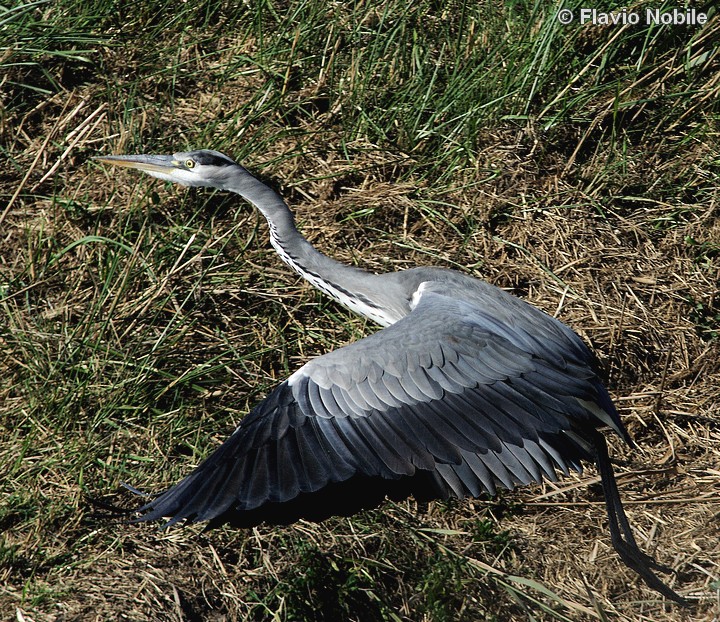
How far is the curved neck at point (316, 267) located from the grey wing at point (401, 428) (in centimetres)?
56

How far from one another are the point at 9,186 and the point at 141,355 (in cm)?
132

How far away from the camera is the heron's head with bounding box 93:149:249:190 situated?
13.8 ft

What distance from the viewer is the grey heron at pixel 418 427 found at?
2.83m

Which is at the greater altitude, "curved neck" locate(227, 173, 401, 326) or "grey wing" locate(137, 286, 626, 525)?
"grey wing" locate(137, 286, 626, 525)

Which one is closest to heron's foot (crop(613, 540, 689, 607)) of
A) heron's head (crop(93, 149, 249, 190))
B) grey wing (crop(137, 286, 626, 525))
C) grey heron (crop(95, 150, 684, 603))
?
grey heron (crop(95, 150, 684, 603))

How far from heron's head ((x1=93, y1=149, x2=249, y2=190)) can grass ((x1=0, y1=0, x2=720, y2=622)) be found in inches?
11.7

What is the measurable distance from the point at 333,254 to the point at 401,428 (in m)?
1.90

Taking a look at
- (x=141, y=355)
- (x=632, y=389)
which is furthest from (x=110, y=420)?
(x=632, y=389)

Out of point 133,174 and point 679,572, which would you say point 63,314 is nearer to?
point 133,174

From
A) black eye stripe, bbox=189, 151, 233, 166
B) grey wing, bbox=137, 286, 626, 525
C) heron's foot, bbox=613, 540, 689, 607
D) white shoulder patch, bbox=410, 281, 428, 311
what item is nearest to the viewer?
grey wing, bbox=137, 286, 626, 525

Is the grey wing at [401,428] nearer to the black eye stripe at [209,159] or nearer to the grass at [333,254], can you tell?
the grass at [333,254]

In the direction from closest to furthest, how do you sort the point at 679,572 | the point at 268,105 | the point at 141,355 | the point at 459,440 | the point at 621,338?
the point at 459,440, the point at 679,572, the point at 141,355, the point at 621,338, the point at 268,105

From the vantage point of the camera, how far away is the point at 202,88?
207 inches

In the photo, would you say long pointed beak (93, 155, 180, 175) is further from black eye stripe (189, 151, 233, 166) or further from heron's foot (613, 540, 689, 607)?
heron's foot (613, 540, 689, 607)
